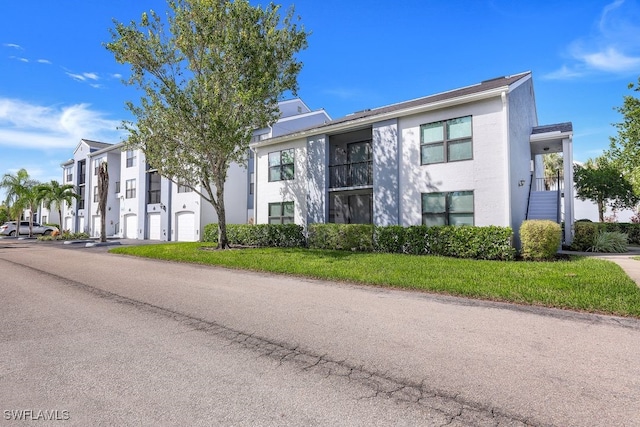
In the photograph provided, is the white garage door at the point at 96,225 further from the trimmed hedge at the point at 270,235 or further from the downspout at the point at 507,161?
the downspout at the point at 507,161

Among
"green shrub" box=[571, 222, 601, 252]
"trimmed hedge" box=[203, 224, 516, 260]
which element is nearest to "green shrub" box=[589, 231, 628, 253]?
"green shrub" box=[571, 222, 601, 252]

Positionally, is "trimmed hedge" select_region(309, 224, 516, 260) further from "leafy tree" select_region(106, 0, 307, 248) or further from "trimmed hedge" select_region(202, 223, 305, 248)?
"leafy tree" select_region(106, 0, 307, 248)

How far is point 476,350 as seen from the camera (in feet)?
13.5

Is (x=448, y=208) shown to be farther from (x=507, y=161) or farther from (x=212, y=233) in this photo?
(x=212, y=233)

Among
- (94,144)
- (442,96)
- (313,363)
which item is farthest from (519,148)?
(94,144)

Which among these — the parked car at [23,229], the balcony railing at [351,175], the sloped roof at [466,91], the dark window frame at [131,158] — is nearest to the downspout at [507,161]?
the sloped roof at [466,91]

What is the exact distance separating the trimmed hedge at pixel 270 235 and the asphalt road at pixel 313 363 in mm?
10721

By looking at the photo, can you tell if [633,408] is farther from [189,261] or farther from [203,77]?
[203,77]

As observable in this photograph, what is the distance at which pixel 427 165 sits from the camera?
14.5 meters

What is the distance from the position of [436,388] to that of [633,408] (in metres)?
1.54

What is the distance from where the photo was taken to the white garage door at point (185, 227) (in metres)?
25.3

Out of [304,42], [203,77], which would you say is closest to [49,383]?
[203,77]

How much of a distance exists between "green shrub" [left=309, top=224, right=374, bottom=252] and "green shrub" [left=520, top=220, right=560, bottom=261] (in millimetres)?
5692

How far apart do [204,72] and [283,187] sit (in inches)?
284
